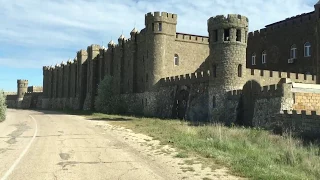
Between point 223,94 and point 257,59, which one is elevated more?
point 257,59

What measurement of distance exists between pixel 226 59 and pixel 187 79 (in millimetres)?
7293

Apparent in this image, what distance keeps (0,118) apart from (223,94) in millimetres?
19360

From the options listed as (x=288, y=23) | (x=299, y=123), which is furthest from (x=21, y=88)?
(x=299, y=123)

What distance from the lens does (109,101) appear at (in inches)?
1939

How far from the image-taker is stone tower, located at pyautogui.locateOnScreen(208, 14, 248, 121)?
30.5 meters

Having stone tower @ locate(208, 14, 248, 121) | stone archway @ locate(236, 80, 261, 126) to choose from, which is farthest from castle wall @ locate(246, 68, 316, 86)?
stone archway @ locate(236, 80, 261, 126)

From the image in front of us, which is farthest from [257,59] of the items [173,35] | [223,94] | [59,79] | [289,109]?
[59,79]

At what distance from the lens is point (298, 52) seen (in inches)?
1523

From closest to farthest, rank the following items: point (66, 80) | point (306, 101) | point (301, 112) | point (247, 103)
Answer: point (301, 112) < point (306, 101) < point (247, 103) < point (66, 80)

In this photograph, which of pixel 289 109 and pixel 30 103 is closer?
pixel 289 109

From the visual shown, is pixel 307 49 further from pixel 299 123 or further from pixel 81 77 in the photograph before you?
pixel 81 77

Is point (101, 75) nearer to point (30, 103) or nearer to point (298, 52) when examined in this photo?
point (298, 52)

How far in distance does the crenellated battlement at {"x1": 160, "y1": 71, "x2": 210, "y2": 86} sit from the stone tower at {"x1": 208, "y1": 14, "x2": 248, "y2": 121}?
2738mm

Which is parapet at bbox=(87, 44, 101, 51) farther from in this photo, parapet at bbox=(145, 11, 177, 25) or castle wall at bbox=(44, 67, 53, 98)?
castle wall at bbox=(44, 67, 53, 98)
